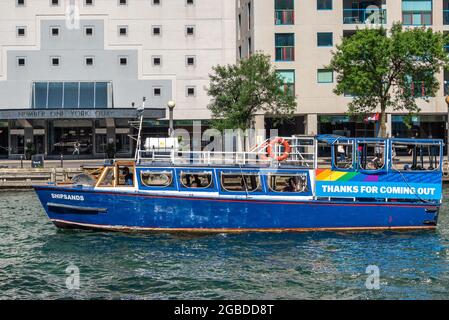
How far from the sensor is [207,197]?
2323cm

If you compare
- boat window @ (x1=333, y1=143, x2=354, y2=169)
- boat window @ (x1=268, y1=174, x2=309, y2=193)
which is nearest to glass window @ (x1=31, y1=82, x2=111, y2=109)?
boat window @ (x1=333, y1=143, x2=354, y2=169)

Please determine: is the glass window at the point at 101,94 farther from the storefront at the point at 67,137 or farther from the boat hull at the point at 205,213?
the boat hull at the point at 205,213

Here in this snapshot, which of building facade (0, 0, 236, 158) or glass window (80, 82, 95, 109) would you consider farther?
building facade (0, 0, 236, 158)

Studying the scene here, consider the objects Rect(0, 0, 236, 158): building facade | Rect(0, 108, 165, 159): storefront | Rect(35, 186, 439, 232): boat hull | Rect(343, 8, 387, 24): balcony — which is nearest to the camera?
Rect(35, 186, 439, 232): boat hull

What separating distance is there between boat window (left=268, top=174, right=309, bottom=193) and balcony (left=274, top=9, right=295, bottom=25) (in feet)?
106

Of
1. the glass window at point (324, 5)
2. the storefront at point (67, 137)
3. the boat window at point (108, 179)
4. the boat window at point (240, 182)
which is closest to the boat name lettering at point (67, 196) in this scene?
the boat window at point (108, 179)

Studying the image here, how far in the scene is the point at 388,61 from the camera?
1692 inches

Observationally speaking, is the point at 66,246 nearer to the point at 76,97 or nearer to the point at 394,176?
the point at 394,176

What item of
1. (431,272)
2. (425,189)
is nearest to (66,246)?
(431,272)

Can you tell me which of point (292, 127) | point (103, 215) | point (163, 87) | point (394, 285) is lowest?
point (394, 285)

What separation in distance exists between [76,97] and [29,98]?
4.91m

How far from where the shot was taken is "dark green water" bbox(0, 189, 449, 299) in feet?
53.6

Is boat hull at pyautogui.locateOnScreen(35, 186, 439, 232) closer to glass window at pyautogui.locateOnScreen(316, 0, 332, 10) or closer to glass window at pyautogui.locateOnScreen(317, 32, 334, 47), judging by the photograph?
glass window at pyautogui.locateOnScreen(317, 32, 334, 47)

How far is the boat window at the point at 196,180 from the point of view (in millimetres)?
23844
